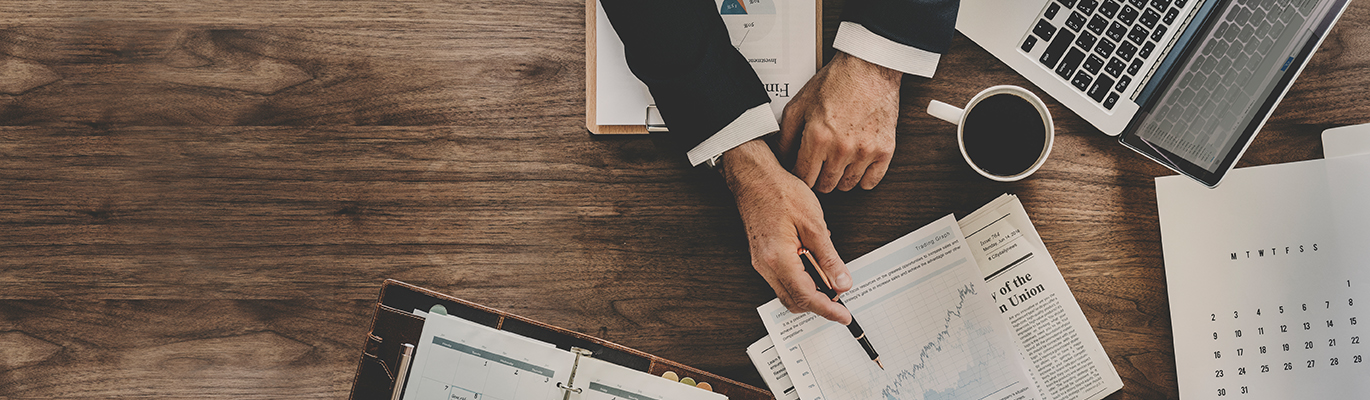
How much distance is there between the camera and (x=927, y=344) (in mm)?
895

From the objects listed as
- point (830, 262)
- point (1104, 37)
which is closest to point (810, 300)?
point (830, 262)

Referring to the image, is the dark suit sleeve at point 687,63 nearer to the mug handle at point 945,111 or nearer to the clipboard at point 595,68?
the clipboard at point 595,68

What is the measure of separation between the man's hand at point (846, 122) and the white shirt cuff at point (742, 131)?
2.2 inches

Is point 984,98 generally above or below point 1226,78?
below

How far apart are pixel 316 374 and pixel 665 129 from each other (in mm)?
622

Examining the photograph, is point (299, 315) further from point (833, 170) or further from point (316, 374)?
point (833, 170)

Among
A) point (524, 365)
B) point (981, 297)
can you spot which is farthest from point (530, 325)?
point (981, 297)

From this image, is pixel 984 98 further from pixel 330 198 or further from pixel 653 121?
pixel 330 198

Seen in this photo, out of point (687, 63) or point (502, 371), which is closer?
point (687, 63)

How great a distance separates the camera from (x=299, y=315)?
0.93m

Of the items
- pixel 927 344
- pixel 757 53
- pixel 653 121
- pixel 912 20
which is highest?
pixel 912 20

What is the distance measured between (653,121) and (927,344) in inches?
19.6

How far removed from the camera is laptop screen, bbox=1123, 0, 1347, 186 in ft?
2.64

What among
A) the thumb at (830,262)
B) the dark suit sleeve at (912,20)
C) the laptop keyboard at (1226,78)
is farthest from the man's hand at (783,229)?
the laptop keyboard at (1226,78)
